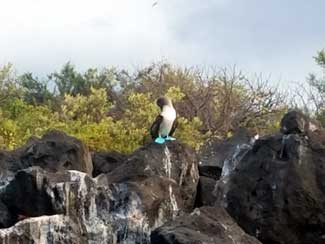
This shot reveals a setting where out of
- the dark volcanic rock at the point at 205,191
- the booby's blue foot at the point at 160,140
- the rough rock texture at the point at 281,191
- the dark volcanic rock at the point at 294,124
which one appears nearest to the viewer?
the rough rock texture at the point at 281,191

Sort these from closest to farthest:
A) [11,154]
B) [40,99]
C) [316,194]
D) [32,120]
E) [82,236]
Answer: [82,236] → [316,194] → [11,154] → [32,120] → [40,99]

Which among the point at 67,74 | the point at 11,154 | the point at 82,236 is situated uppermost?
the point at 67,74

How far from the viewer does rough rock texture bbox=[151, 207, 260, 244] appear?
8102 mm

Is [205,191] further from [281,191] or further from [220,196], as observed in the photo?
[281,191]

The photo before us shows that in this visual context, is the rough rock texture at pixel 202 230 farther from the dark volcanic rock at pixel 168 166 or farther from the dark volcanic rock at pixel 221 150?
the dark volcanic rock at pixel 221 150

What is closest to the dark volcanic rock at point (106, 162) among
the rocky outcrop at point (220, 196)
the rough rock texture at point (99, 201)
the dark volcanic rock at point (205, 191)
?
the dark volcanic rock at point (205, 191)

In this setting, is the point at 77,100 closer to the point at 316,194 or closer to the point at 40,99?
the point at 40,99

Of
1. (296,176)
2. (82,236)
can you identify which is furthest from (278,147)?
(82,236)

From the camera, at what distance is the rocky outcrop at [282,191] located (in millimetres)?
10000

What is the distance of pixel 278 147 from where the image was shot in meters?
10.4

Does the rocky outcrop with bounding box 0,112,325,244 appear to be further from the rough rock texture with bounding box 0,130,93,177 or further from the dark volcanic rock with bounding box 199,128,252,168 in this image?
the dark volcanic rock with bounding box 199,128,252,168

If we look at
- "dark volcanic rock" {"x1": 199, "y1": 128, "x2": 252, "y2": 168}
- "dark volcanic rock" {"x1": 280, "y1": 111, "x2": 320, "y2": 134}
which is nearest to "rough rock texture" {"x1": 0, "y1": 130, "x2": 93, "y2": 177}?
"dark volcanic rock" {"x1": 199, "y1": 128, "x2": 252, "y2": 168}

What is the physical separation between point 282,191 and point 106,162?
3.15m

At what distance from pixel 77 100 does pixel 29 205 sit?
10.9 metres
